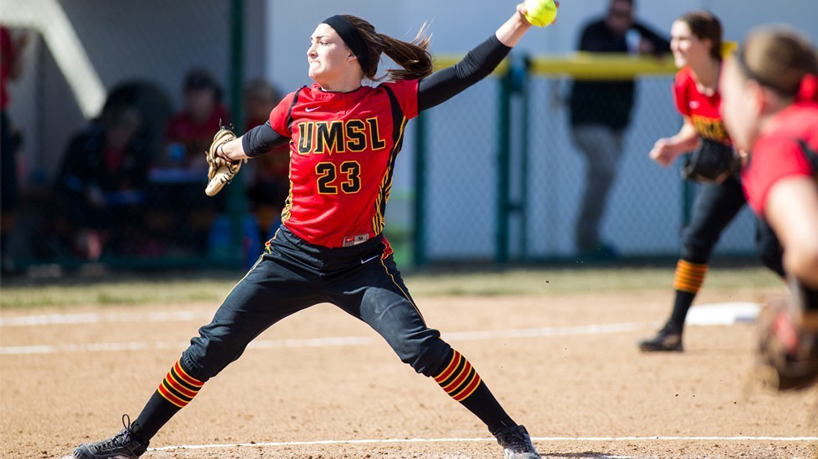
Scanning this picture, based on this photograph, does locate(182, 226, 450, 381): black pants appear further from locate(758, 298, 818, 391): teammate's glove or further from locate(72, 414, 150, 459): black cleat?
locate(758, 298, 818, 391): teammate's glove

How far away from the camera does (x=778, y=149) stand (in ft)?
9.17

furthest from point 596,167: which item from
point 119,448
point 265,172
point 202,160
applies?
point 119,448

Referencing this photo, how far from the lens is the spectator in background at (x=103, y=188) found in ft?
35.4

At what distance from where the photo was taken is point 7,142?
10.0m

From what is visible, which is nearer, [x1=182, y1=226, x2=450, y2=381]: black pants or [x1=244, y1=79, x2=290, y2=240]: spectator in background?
[x1=182, y1=226, x2=450, y2=381]: black pants

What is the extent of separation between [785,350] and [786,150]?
539 mm

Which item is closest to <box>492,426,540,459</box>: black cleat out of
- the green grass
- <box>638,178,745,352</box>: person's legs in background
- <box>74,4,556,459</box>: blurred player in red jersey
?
<box>74,4,556,459</box>: blurred player in red jersey

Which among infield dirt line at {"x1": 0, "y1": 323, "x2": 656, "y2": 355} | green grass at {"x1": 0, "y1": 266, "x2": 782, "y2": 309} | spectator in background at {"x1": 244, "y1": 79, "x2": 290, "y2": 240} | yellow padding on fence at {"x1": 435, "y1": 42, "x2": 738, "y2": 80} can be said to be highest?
yellow padding on fence at {"x1": 435, "y1": 42, "x2": 738, "y2": 80}

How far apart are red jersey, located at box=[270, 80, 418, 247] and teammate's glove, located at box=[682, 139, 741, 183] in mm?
2553

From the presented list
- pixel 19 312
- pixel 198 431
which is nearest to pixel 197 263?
pixel 19 312

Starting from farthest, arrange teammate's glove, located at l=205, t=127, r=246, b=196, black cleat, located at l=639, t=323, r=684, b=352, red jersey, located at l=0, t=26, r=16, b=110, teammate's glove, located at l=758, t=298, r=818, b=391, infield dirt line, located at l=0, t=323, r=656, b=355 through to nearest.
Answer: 1. red jersey, located at l=0, t=26, r=16, b=110
2. infield dirt line, located at l=0, t=323, r=656, b=355
3. black cleat, located at l=639, t=323, r=684, b=352
4. teammate's glove, located at l=205, t=127, r=246, b=196
5. teammate's glove, located at l=758, t=298, r=818, b=391

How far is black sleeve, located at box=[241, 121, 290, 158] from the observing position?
14.6 ft

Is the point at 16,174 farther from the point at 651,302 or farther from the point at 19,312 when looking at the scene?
the point at 651,302

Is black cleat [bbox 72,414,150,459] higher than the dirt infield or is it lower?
higher
